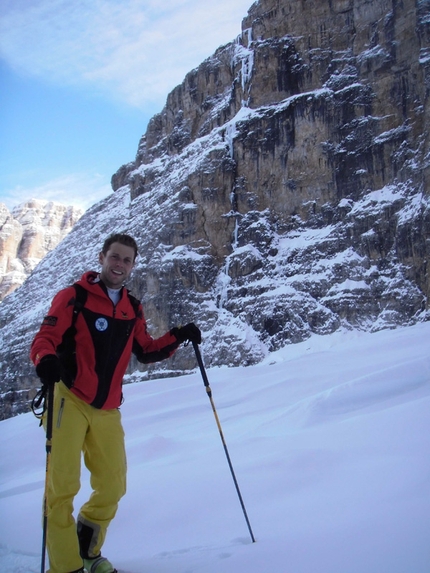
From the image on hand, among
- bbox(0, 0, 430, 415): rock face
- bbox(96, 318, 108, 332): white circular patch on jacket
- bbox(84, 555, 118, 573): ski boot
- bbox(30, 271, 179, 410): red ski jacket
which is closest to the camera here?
bbox(84, 555, 118, 573): ski boot

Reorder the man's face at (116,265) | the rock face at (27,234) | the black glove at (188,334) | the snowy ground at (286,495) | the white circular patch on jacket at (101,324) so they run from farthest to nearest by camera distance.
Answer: the rock face at (27,234)
the black glove at (188,334)
the man's face at (116,265)
the white circular patch on jacket at (101,324)
the snowy ground at (286,495)

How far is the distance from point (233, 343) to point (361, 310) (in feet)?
34.5

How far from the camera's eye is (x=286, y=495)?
8.87 ft

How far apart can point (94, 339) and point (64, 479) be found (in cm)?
70

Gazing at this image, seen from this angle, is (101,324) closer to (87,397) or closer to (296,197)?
(87,397)

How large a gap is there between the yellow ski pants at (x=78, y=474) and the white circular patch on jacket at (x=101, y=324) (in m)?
0.35

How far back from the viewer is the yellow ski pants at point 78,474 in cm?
217

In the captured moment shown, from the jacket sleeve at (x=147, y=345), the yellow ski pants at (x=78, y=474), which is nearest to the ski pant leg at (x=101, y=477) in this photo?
the yellow ski pants at (x=78, y=474)

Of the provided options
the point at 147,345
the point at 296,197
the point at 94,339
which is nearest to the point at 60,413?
the point at 94,339

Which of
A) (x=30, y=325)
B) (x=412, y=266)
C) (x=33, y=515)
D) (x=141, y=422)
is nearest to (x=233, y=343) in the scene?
(x=412, y=266)

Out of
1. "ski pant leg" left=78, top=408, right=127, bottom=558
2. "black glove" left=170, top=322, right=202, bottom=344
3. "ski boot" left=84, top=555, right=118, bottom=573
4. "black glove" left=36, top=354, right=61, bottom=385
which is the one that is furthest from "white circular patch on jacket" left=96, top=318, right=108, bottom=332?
"ski boot" left=84, top=555, right=118, bottom=573

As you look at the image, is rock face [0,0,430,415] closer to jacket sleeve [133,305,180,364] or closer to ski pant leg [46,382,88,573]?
jacket sleeve [133,305,180,364]

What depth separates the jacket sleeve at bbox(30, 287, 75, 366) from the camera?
90.7 inches

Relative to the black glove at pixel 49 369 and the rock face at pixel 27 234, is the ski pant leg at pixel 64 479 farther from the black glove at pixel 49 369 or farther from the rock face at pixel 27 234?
the rock face at pixel 27 234
